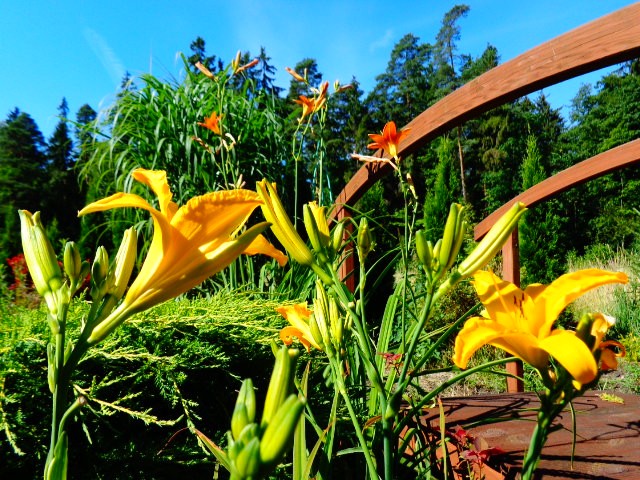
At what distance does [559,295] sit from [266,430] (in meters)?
0.32

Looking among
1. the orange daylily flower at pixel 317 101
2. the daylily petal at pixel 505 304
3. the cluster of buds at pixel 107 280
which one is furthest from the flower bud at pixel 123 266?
the orange daylily flower at pixel 317 101

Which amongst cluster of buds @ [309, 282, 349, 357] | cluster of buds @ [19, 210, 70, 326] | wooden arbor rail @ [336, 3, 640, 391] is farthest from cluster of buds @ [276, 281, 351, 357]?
wooden arbor rail @ [336, 3, 640, 391]

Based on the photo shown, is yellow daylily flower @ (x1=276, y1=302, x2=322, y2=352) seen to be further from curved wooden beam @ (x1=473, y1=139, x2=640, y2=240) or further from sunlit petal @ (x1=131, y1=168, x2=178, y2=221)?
curved wooden beam @ (x1=473, y1=139, x2=640, y2=240)

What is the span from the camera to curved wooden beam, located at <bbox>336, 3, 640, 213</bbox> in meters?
1.09

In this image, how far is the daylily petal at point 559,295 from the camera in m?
0.41

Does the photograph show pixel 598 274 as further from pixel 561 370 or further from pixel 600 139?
pixel 600 139

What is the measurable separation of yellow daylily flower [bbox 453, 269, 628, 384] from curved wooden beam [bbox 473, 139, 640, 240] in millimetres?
2104

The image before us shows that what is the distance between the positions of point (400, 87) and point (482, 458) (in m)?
25.2

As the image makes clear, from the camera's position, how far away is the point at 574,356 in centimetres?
34

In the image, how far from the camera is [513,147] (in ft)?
61.5

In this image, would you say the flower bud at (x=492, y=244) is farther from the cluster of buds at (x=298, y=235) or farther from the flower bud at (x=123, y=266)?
the flower bud at (x=123, y=266)

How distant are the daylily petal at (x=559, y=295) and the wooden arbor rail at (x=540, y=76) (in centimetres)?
96

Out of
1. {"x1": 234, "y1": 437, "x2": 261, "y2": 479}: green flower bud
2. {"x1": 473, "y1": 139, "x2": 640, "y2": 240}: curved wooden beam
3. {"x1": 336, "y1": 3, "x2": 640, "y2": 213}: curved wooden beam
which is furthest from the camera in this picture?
{"x1": 473, "y1": 139, "x2": 640, "y2": 240}: curved wooden beam

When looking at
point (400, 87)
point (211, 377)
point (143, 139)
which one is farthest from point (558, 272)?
point (400, 87)
